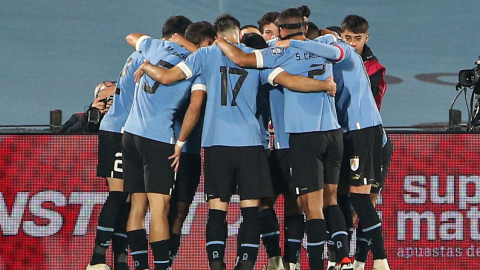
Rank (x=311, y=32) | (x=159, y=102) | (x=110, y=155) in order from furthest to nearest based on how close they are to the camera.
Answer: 1. (x=110, y=155)
2. (x=311, y=32)
3. (x=159, y=102)

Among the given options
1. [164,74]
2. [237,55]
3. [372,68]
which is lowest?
[164,74]

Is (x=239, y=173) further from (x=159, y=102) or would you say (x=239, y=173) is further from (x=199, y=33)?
(x=199, y=33)

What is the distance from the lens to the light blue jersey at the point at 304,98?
5.04 meters

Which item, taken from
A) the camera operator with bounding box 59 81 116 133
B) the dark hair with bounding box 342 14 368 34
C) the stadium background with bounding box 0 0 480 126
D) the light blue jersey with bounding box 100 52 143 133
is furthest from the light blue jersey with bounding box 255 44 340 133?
the stadium background with bounding box 0 0 480 126

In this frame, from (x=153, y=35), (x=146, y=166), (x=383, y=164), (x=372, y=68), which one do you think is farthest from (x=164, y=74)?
(x=153, y=35)

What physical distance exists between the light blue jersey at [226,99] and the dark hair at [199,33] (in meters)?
0.35

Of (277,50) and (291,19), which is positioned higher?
(291,19)

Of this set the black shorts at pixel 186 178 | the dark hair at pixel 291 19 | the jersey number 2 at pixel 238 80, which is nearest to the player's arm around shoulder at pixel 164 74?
the jersey number 2 at pixel 238 80

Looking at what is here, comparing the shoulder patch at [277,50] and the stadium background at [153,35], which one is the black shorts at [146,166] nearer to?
the shoulder patch at [277,50]

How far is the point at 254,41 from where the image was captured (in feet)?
17.4

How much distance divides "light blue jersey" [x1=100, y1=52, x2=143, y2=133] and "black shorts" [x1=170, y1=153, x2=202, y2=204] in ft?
2.26

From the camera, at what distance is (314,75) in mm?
5102

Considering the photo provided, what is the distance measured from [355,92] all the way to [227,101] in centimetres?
113

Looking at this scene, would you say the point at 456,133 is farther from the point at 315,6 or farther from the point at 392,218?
the point at 315,6
